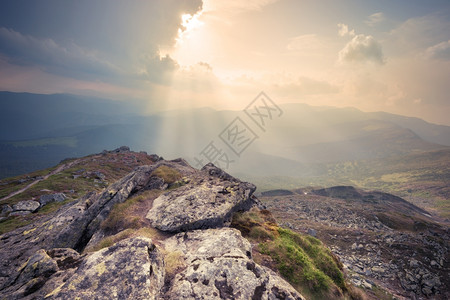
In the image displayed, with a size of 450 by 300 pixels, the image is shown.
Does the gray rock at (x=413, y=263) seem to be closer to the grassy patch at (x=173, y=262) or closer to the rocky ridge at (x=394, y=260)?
the rocky ridge at (x=394, y=260)

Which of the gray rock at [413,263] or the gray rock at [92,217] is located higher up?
the gray rock at [92,217]

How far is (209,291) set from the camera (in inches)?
344

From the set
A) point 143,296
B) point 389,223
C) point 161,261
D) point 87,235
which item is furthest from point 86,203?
point 389,223

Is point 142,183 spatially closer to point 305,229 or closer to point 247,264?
point 247,264

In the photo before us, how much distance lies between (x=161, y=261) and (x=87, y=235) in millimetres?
13193

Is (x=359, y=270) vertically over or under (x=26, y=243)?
under

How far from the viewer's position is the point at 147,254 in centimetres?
988

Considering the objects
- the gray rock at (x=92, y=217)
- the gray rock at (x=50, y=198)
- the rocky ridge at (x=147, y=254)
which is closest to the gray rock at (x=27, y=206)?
the gray rock at (x=50, y=198)

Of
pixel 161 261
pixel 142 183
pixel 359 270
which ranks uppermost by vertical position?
pixel 161 261

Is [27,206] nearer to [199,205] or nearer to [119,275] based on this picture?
[199,205]

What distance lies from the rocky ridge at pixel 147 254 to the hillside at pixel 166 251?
0.17ft

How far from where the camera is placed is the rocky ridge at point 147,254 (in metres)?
8.56

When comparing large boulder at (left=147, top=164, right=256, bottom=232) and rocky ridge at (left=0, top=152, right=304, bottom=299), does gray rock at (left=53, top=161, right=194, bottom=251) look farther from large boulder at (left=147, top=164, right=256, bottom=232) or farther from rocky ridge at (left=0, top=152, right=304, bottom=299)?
large boulder at (left=147, top=164, right=256, bottom=232)

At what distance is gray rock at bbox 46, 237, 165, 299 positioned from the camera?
7.84 meters
